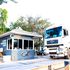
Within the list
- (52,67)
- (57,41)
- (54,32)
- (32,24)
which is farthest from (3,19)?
(52,67)

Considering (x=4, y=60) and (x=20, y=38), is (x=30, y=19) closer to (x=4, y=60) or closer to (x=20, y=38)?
(x=20, y=38)

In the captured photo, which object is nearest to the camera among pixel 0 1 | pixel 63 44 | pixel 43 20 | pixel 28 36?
pixel 0 1

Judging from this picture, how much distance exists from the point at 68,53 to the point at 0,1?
18.9 metres

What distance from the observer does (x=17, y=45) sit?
27906 millimetres

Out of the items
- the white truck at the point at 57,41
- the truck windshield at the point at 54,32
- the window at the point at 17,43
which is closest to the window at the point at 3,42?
the window at the point at 17,43

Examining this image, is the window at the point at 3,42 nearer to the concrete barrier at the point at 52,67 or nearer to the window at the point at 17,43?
the window at the point at 17,43

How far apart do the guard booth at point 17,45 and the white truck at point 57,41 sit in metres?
4.06

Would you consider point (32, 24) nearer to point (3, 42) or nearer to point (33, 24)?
point (33, 24)

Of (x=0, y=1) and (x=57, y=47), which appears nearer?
(x=0, y=1)

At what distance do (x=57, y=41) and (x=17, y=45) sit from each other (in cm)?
619

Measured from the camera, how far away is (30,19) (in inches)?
2084

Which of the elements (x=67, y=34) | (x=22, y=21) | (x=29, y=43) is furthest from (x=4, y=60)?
(x=22, y=21)

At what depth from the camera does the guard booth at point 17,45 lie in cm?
2694

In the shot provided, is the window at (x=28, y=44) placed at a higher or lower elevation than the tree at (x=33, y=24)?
lower
